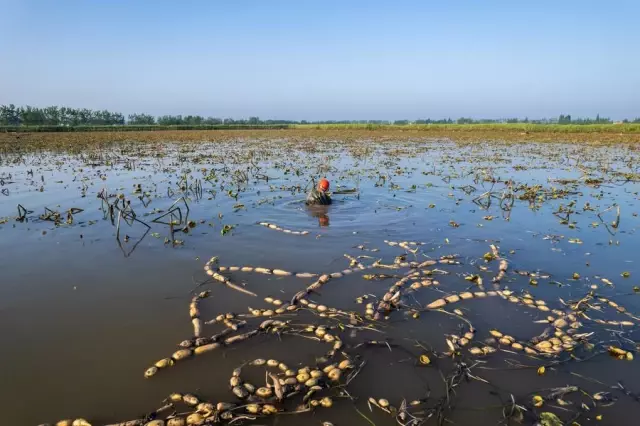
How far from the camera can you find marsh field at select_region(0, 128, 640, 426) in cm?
320

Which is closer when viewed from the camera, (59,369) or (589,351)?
(59,369)

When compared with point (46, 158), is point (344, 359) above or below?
below

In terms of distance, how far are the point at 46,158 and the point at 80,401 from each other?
74.2 feet

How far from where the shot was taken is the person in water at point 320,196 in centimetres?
1055

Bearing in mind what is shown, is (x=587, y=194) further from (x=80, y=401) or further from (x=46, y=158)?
(x=46, y=158)

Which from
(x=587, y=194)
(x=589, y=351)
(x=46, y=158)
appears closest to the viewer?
(x=589, y=351)

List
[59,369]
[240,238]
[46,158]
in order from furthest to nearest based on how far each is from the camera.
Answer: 1. [46,158]
2. [240,238]
3. [59,369]

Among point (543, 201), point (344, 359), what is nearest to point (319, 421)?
point (344, 359)

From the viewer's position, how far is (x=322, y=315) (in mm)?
4598

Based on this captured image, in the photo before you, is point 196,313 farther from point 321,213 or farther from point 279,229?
point 321,213

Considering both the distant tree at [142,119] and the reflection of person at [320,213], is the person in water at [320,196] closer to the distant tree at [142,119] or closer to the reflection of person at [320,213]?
the reflection of person at [320,213]

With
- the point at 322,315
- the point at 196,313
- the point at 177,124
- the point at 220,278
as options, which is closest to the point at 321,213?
the point at 220,278

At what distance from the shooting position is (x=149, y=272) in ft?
19.2

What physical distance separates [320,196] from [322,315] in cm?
620
